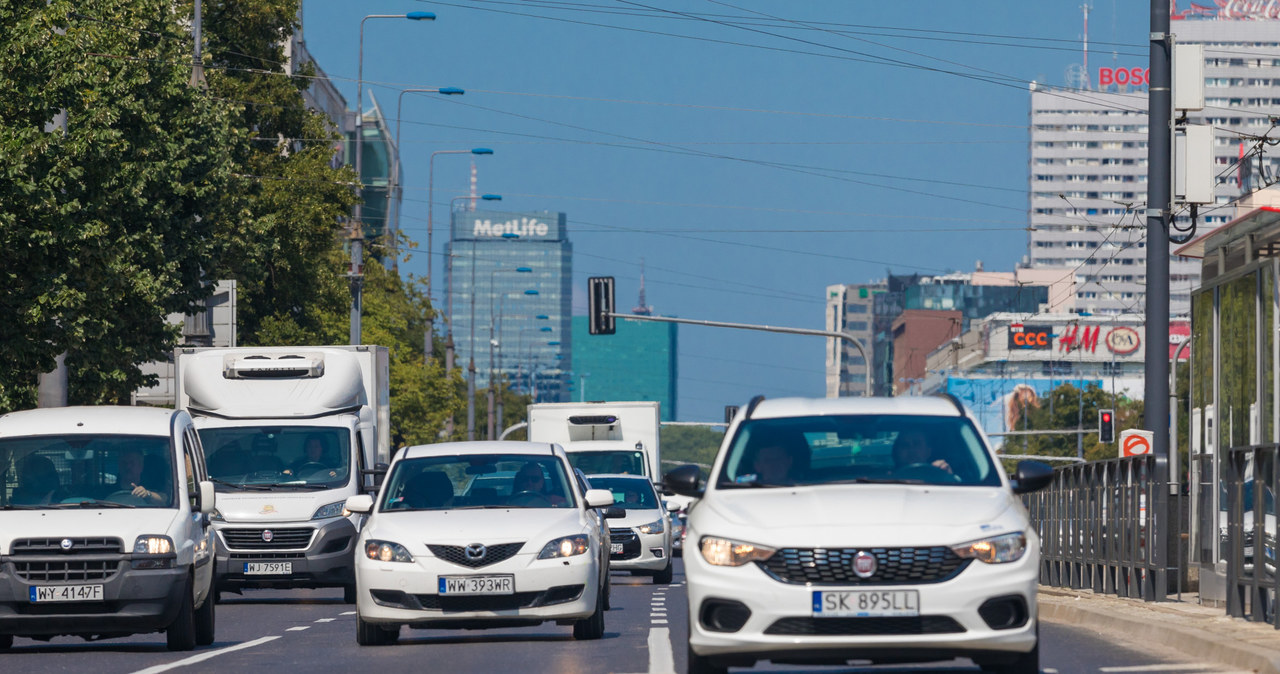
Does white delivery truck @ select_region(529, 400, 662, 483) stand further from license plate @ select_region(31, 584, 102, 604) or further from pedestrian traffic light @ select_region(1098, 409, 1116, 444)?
license plate @ select_region(31, 584, 102, 604)

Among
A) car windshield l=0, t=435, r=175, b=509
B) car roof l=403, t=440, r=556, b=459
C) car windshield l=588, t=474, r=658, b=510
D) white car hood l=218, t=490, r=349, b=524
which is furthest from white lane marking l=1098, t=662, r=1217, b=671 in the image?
car windshield l=588, t=474, r=658, b=510

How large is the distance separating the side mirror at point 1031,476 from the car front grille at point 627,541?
18.8 m

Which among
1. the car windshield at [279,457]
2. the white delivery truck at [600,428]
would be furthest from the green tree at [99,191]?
the white delivery truck at [600,428]

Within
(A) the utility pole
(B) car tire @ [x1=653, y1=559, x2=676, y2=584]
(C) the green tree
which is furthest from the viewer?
(B) car tire @ [x1=653, y1=559, x2=676, y2=584]

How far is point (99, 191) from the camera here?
29750 mm

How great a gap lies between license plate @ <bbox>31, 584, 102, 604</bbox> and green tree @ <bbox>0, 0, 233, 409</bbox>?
11.8 metres

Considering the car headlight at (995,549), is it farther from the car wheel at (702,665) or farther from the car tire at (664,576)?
the car tire at (664,576)

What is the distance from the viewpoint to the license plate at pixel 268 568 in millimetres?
24703

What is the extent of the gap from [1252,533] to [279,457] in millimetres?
13048

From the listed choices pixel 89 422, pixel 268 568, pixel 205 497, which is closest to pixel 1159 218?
pixel 268 568

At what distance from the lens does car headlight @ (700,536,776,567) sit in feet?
34.8

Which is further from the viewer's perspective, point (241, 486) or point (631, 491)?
point (631, 491)

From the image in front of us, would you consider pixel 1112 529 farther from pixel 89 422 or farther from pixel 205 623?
pixel 89 422

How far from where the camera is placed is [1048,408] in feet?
507
